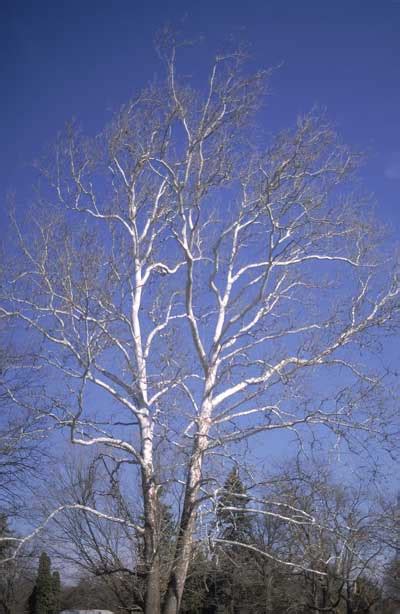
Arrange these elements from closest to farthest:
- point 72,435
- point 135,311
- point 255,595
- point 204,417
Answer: point 72,435 → point 204,417 → point 135,311 → point 255,595

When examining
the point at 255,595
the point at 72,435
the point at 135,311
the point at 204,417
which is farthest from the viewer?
the point at 255,595

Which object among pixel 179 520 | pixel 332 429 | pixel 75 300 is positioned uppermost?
pixel 75 300

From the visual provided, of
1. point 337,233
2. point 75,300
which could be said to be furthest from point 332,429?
point 75,300

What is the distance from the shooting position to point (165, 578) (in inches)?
453

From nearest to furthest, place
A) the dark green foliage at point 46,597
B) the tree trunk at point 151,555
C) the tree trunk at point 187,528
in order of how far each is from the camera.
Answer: the tree trunk at point 151,555, the tree trunk at point 187,528, the dark green foliage at point 46,597

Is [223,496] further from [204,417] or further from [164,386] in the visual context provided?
[164,386]

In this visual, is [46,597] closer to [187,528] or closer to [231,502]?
[187,528]

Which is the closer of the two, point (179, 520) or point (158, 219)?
point (179, 520)

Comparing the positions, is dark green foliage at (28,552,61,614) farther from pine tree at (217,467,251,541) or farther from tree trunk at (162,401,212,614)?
pine tree at (217,467,251,541)

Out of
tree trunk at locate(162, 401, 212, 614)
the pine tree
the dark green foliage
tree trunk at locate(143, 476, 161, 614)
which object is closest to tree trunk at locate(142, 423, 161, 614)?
tree trunk at locate(143, 476, 161, 614)

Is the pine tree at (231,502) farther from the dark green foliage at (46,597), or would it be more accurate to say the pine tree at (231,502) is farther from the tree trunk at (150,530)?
the dark green foliage at (46,597)

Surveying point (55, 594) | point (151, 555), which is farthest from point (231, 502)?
point (55, 594)

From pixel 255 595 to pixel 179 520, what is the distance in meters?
23.1

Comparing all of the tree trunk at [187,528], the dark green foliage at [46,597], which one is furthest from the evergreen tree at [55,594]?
the tree trunk at [187,528]
